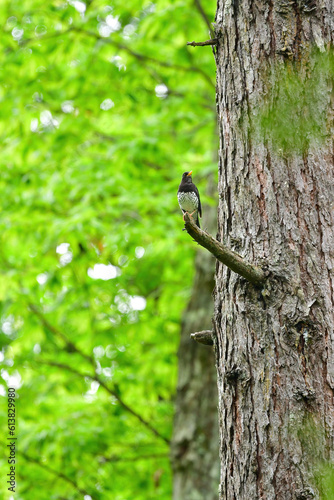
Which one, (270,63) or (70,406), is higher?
(270,63)

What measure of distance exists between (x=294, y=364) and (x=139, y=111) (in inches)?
265

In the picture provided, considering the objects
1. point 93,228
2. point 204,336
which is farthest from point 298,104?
point 93,228

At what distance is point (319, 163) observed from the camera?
2170 mm

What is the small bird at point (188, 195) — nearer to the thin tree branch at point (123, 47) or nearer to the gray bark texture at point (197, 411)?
the gray bark texture at point (197, 411)

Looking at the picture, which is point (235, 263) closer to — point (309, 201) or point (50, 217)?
point (309, 201)

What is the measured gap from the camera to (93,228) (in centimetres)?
624

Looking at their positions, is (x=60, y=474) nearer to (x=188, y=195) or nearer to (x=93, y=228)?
(x=93, y=228)

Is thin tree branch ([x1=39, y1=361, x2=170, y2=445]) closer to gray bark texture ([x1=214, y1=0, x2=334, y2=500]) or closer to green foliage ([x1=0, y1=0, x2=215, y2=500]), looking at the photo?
green foliage ([x1=0, y1=0, x2=215, y2=500])

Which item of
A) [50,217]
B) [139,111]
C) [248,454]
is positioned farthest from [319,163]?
[139,111]

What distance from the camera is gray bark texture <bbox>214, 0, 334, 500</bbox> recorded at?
194cm

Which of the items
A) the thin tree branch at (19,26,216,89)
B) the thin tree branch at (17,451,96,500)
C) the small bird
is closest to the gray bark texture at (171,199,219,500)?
the thin tree branch at (17,451,96,500)

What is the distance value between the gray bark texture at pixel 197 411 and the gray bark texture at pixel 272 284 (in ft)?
13.0

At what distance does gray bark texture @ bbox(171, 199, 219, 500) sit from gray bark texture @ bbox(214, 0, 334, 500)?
3.97m

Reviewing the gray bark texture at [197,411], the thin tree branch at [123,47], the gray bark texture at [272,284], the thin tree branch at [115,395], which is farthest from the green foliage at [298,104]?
the thin tree branch at [123,47]
